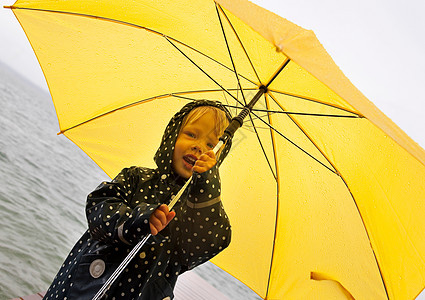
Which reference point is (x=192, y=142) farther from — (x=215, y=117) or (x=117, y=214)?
(x=117, y=214)

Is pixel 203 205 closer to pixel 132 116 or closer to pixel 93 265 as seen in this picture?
pixel 93 265

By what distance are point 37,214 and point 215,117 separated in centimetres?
481

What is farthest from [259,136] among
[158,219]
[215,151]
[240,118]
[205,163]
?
[158,219]

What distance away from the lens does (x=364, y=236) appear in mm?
2355

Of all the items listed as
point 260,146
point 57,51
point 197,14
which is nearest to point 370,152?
point 260,146

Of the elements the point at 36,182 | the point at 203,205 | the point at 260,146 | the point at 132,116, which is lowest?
the point at 36,182

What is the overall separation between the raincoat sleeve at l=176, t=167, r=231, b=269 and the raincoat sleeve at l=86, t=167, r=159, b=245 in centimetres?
19

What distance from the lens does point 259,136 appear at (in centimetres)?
267

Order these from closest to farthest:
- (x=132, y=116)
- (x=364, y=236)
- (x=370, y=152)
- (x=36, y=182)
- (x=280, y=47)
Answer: (x=280, y=47) → (x=370, y=152) → (x=364, y=236) → (x=132, y=116) → (x=36, y=182)

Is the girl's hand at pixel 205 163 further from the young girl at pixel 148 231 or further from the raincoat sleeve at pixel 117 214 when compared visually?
the raincoat sleeve at pixel 117 214

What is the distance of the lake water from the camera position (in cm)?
439

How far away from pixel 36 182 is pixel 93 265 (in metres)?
6.62

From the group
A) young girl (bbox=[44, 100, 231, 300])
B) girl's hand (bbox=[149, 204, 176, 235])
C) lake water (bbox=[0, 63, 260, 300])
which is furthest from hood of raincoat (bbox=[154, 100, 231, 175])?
lake water (bbox=[0, 63, 260, 300])

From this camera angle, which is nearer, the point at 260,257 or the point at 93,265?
the point at 93,265
